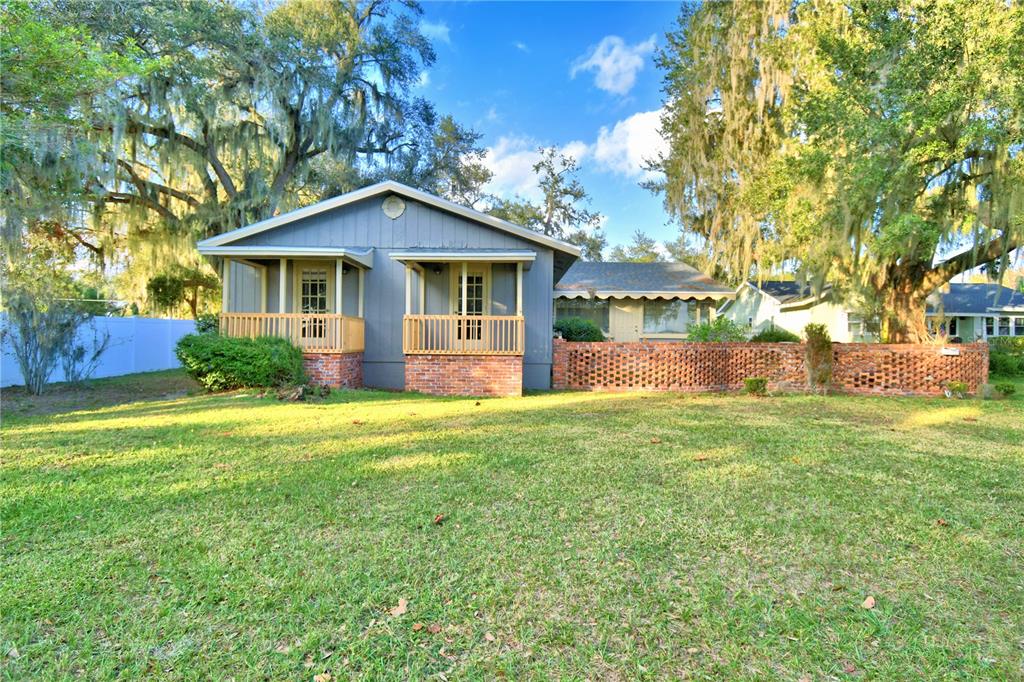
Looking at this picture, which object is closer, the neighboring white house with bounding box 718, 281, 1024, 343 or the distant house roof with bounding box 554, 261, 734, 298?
the distant house roof with bounding box 554, 261, 734, 298

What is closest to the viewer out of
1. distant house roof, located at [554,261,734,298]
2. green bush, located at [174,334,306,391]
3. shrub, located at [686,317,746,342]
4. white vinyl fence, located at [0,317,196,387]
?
green bush, located at [174,334,306,391]

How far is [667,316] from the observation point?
17.0 m

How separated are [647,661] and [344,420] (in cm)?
555

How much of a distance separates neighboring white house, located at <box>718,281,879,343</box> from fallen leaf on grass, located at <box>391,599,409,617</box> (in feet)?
60.7

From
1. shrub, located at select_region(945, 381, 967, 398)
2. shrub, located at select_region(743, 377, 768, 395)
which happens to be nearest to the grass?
shrub, located at select_region(743, 377, 768, 395)

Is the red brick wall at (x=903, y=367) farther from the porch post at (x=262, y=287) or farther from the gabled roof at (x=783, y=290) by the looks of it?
the porch post at (x=262, y=287)

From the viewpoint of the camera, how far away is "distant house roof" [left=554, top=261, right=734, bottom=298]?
15.7m

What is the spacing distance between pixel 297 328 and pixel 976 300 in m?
27.4

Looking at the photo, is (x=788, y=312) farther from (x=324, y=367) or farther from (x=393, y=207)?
(x=324, y=367)

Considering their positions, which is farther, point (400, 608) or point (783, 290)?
point (783, 290)

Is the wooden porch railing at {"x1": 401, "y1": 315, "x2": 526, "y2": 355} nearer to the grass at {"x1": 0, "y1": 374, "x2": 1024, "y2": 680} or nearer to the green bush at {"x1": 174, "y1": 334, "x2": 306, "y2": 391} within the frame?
the green bush at {"x1": 174, "y1": 334, "x2": 306, "y2": 391}

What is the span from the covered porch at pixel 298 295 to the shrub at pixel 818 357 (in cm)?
953

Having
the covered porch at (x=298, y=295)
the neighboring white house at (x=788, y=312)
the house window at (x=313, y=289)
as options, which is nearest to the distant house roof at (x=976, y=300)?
the neighboring white house at (x=788, y=312)

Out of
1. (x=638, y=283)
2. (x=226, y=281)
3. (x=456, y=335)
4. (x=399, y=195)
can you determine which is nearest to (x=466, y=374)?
(x=456, y=335)
